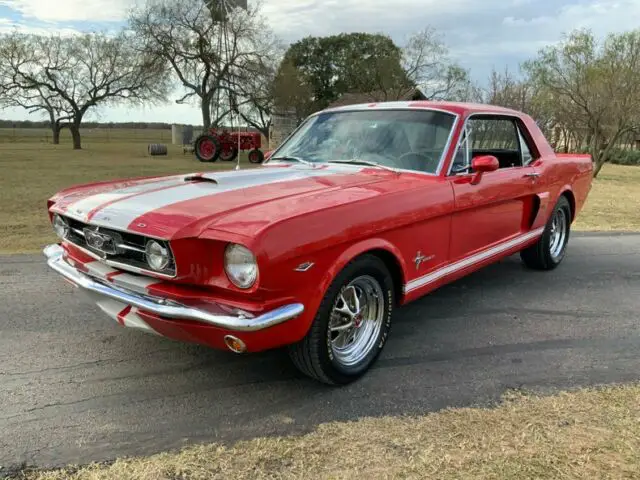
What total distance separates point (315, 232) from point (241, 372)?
111cm

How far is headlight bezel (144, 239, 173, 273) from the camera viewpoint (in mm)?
2562

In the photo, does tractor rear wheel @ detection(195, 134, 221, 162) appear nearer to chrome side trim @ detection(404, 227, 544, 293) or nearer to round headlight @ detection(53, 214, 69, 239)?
chrome side trim @ detection(404, 227, 544, 293)

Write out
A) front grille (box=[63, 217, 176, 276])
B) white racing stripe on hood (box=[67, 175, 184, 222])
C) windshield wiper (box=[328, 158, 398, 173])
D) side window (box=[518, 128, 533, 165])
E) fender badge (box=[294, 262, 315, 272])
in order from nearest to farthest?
fender badge (box=[294, 262, 315, 272])
front grille (box=[63, 217, 176, 276])
white racing stripe on hood (box=[67, 175, 184, 222])
windshield wiper (box=[328, 158, 398, 173])
side window (box=[518, 128, 533, 165])

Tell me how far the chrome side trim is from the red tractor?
21591 mm

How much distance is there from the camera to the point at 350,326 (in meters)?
3.07

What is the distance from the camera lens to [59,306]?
4199mm

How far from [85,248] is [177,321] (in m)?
0.92

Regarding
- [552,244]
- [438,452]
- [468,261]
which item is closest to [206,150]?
[552,244]

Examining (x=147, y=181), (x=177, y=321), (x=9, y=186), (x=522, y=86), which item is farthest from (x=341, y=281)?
(x=522, y=86)

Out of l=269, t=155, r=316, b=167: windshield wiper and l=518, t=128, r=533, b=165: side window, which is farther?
l=518, t=128, r=533, b=165: side window

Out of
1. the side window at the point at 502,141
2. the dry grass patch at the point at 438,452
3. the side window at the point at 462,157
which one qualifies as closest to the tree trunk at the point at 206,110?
the side window at the point at 502,141

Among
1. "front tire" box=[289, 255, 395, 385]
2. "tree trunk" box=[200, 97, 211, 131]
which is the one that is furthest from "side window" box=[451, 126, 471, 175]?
"tree trunk" box=[200, 97, 211, 131]

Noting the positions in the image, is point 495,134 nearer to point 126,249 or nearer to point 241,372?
point 241,372

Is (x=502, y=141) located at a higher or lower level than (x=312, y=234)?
higher
